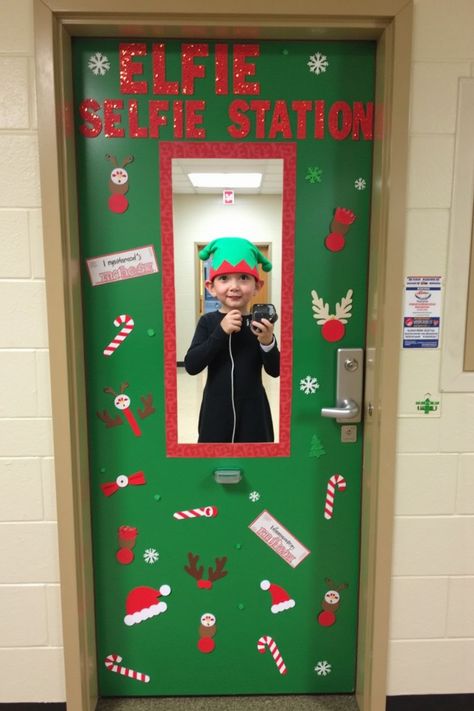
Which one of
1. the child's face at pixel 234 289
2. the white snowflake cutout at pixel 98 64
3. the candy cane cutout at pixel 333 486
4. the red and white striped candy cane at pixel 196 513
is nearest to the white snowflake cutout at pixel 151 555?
the red and white striped candy cane at pixel 196 513

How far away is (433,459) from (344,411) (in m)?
0.31

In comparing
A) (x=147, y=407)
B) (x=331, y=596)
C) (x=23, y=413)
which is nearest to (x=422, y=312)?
(x=147, y=407)

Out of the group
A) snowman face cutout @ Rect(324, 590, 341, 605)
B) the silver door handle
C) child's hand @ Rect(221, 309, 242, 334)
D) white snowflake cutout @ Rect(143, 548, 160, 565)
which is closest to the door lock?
the silver door handle

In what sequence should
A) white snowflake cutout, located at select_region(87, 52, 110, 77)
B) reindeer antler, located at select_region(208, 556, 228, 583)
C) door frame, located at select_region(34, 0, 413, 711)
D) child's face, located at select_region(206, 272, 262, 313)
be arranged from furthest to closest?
reindeer antler, located at select_region(208, 556, 228, 583), child's face, located at select_region(206, 272, 262, 313), white snowflake cutout, located at select_region(87, 52, 110, 77), door frame, located at select_region(34, 0, 413, 711)

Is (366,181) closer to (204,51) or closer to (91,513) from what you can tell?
(204,51)

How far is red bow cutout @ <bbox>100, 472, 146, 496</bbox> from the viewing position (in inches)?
61.2

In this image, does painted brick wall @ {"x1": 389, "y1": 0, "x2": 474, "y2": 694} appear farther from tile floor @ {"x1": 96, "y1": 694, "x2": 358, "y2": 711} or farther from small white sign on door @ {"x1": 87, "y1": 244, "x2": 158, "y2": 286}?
small white sign on door @ {"x1": 87, "y1": 244, "x2": 158, "y2": 286}

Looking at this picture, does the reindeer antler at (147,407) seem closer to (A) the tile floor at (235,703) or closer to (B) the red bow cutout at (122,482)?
(B) the red bow cutout at (122,482)

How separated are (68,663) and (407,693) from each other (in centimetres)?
109

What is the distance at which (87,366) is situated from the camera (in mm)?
1517

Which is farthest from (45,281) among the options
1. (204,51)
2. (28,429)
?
(204,51)

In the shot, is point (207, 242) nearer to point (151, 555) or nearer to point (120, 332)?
point (120, 332)

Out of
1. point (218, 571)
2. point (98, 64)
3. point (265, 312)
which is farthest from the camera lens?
point (218, 571)

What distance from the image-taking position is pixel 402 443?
145cm
